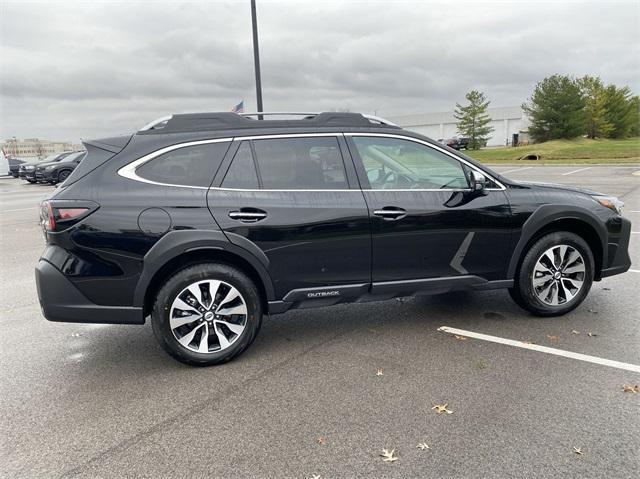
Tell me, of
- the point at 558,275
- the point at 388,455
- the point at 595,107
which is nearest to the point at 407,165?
the point at 558,275

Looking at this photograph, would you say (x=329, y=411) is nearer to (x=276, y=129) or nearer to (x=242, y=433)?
(x=242, y=433)

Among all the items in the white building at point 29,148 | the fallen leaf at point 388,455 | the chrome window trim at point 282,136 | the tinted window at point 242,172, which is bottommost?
the fallen leaf at point 388,455

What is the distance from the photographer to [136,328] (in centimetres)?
469

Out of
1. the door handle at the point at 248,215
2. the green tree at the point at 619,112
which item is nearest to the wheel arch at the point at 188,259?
the door handle at the point at 248,215

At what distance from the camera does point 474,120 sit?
2208 inches

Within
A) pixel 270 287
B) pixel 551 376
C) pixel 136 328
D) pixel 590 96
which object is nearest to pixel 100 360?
pixel 136 328

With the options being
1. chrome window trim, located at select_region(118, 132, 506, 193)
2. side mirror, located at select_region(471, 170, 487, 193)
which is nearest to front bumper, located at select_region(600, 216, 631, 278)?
chrome window trim, located at select_region(118, 132, 506, 193)

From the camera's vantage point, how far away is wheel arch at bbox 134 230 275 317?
3.57m

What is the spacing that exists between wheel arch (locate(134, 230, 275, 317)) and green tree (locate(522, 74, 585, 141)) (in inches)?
2162

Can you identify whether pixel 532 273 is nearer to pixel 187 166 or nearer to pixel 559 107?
pixel 187 166

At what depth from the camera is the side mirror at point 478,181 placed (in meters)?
4.27

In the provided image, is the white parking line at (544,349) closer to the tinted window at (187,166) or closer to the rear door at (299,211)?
the rear door at (299,211)

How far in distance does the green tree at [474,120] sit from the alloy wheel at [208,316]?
56.3 meters

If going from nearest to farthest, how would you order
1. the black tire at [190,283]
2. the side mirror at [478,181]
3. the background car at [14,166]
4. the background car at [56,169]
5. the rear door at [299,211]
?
the black tire at [190,283] → the rear door at [299,211] → the side mirror at [478,181] → the background car at [56,169] → the background car at [14,166]
